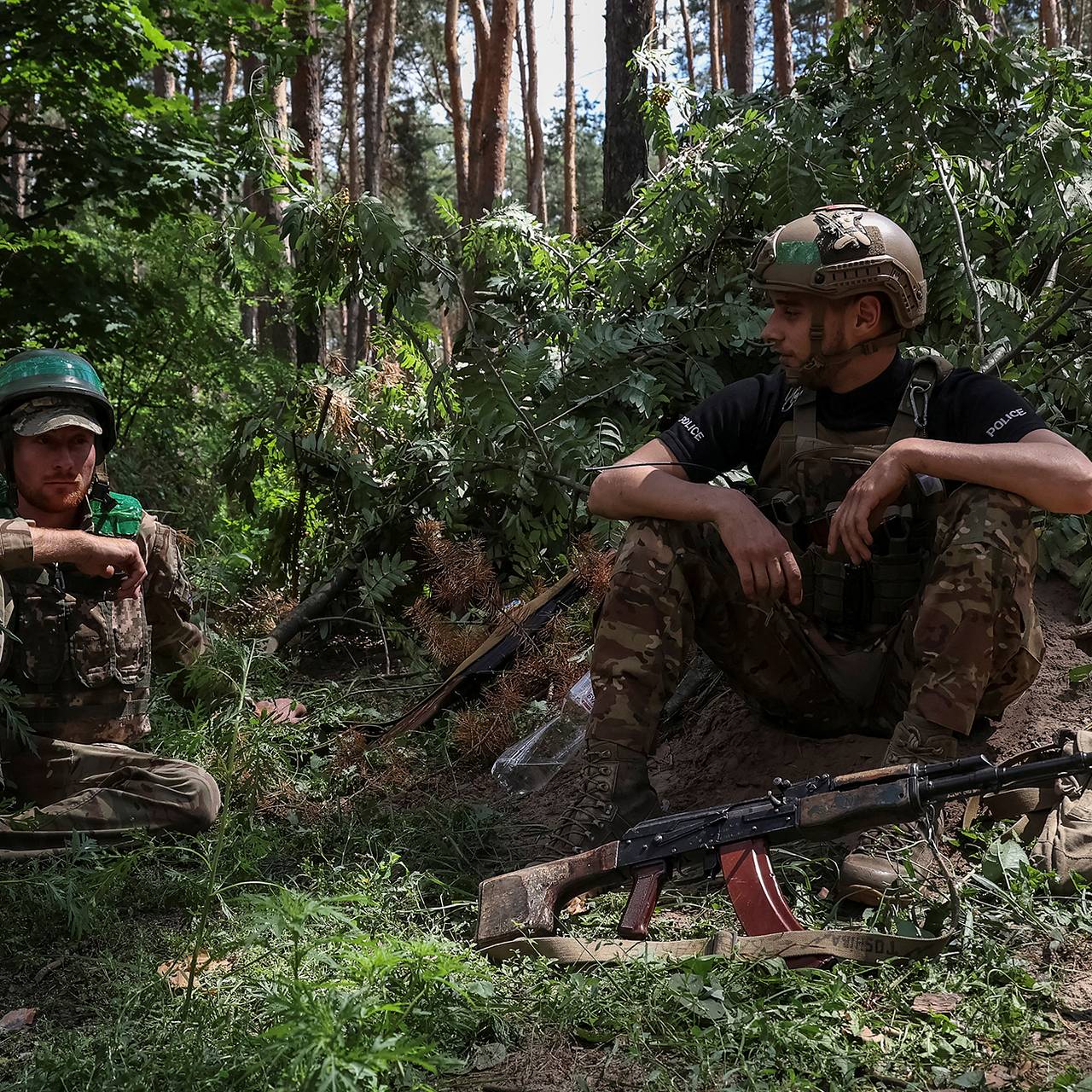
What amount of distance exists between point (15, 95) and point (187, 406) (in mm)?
2821

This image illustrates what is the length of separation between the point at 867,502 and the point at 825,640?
567mm

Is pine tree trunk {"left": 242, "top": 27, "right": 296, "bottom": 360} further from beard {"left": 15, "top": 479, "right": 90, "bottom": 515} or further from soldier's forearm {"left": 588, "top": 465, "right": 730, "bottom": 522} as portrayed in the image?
soldier's forearm {"left": 588, "top": 465, "right": 730, "bottom": 522}

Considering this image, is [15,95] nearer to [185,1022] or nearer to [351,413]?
[351,413]

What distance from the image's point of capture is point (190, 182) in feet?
23.9

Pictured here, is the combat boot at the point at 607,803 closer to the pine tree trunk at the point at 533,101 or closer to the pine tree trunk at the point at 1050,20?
the pine tree trunk at the point at 1050,20

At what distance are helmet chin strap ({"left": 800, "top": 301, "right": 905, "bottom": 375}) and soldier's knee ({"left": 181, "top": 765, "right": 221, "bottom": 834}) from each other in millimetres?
2279

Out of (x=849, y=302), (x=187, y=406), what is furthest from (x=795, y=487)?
(x=187, y=406)

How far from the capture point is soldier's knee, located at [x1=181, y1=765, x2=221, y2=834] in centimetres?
372

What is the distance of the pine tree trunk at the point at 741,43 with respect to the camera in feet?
46.8

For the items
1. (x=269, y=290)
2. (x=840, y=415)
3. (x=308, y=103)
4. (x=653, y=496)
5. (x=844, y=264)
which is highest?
(x=308, y=103)

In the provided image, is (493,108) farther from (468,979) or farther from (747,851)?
(468,979)

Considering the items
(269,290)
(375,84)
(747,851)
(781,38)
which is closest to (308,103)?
(269,290)

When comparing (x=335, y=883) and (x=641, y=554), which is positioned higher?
(x=641, y=554)

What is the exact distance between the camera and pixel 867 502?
10.3 ft
